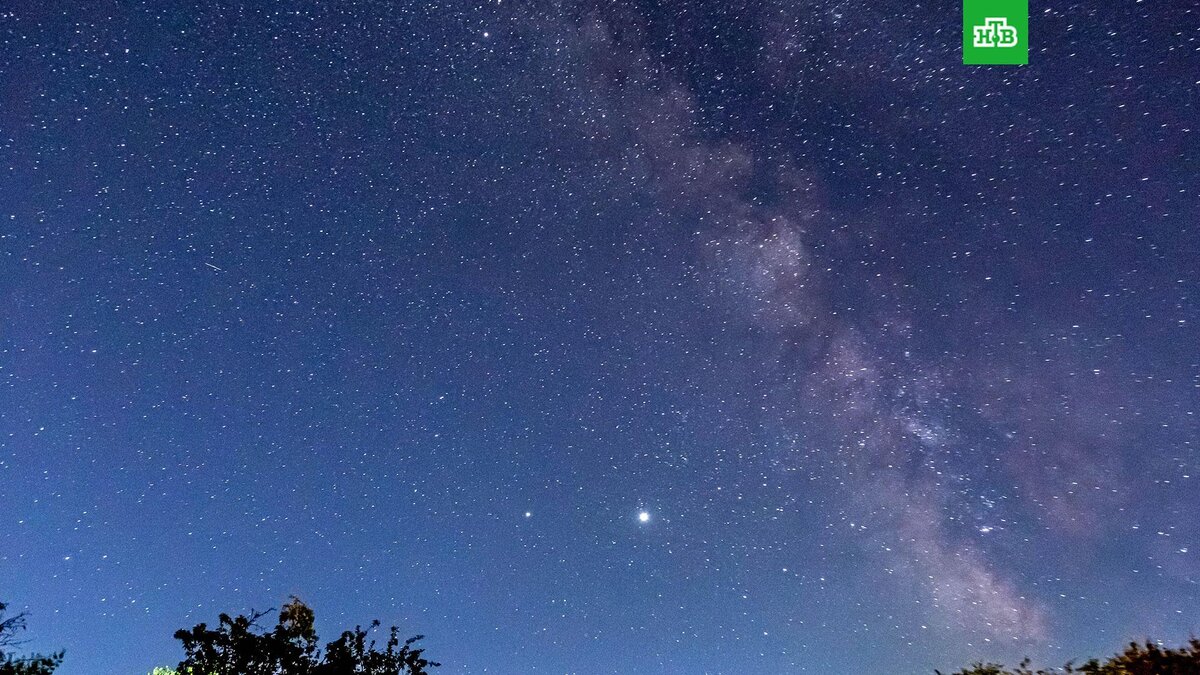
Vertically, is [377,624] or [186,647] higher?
[377,624]

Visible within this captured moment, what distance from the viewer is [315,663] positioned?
18.0 metres

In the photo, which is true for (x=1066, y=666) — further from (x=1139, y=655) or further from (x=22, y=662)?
(x=22, y=662)

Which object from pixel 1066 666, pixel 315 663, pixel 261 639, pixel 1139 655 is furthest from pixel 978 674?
pixel 261 639

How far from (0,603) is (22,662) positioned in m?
2.98

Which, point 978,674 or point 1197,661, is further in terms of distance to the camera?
point 978,674

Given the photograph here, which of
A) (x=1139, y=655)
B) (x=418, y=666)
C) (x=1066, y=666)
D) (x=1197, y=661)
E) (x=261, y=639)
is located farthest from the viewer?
(x=418, y=666)

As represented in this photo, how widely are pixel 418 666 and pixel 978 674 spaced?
15962 mm

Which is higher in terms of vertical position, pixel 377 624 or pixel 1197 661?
pixel 1197 661

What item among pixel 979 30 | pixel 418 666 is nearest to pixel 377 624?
pixel 418 666

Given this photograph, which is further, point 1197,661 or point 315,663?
→ point 315,663

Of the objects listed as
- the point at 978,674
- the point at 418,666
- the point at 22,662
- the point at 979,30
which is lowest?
the point at 22,662

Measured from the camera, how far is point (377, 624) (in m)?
18.6

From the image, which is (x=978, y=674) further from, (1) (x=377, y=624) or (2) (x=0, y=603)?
(2) (x=0, y=603)

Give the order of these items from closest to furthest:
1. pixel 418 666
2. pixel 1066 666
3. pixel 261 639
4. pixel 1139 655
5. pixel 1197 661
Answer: pixel 1197 661 → pixel 1139 655 → pixel 1066 666 → pixel 261 639 → pixel 418 666
